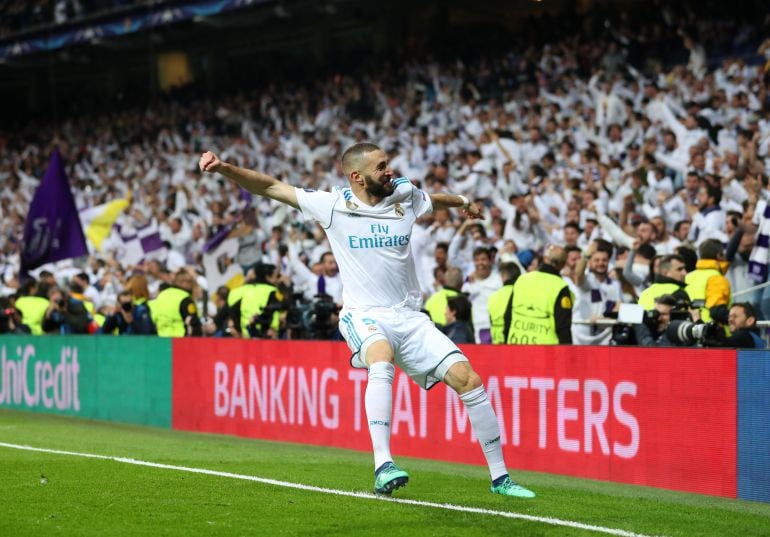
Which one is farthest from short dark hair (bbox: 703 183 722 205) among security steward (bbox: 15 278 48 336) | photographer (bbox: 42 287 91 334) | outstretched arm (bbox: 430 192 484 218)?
security steward (bbox: 15 278 48 336)

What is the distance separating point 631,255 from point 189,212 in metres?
15.1

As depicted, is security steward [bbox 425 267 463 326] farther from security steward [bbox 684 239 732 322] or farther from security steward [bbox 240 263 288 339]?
security steward [bbox 684 239 732 322]

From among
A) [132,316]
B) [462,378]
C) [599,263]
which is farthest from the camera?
[132,316]

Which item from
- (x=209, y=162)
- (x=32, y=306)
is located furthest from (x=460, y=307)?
(x=32, y=306)

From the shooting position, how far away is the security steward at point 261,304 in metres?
14.4

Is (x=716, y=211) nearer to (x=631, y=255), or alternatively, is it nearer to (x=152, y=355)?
(x=631, y=255)

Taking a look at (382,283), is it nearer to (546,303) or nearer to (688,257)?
(546,303)

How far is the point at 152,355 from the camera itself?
15.6 meters

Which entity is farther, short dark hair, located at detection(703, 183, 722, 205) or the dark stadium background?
the dark stadium background

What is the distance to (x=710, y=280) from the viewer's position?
11102 millimetres

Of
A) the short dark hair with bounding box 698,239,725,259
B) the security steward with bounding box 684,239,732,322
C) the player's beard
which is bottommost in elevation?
the security steward with bounding box 684,239,732,322

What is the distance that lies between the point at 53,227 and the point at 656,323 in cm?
1045

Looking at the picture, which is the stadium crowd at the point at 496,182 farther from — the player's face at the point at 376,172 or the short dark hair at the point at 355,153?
the short dark hair at the point at 355,153

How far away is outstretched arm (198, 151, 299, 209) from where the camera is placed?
7332 millimetres
